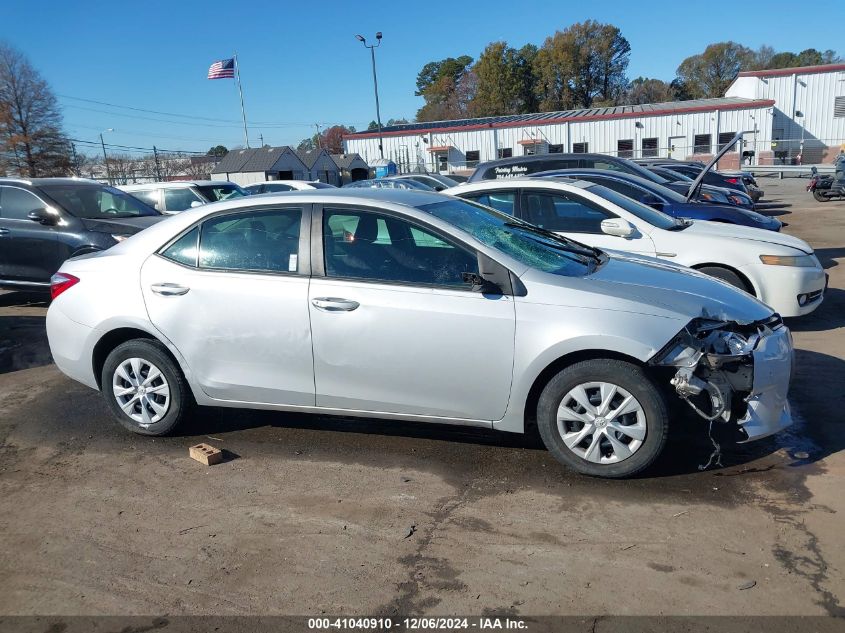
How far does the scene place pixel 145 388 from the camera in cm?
466

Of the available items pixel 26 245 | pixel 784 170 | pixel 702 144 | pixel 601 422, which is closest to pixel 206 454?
pixel 601 422

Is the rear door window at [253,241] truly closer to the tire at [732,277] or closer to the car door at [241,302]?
the car door at [241,302]

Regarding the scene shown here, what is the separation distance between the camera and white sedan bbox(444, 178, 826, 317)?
6.45 m

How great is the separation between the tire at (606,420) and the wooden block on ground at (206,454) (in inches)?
83.4

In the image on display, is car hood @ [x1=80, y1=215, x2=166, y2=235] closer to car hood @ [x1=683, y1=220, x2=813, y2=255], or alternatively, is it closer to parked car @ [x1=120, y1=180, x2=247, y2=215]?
parked car @ [x1=120, y1=180, x2=247, y2=215]

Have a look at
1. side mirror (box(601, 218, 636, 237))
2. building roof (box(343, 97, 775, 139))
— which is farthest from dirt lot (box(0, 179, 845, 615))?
building roof (box(343, 97, 775, 139))

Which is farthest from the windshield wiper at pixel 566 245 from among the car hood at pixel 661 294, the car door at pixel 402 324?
the car door at pixel 402 324

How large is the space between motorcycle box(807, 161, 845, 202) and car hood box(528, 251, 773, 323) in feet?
70.8

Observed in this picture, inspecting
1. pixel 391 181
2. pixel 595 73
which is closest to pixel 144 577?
pixel 391 181

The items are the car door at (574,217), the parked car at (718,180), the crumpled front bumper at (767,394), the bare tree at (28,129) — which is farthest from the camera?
the bare tree at (28,129)

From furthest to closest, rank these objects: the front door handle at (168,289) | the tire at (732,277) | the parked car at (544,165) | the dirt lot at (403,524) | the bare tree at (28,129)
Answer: the bare tree at (28,129) < the parked car at (544,165) < the tire at (732,277) < the front door handle at (168,289) < the dirt lot at (403,524)

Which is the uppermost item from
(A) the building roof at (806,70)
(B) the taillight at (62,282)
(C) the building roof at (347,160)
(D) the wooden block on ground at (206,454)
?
(A) the building roof at (806,70)

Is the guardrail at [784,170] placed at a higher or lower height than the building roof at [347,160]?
lower

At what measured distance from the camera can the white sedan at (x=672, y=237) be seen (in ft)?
21.2
